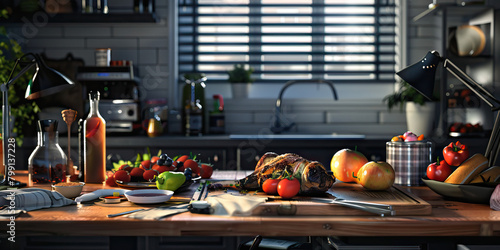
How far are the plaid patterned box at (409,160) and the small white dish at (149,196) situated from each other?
2.67 feet

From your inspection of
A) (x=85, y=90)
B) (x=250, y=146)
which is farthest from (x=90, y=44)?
(x=250, y=146)

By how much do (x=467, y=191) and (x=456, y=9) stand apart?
271 cm

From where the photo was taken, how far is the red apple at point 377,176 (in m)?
1.51

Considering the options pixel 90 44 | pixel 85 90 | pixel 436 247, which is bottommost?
pixel 436 247

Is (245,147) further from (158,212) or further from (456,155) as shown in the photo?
(158,212)

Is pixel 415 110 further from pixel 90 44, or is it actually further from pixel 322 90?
pixel 90 44

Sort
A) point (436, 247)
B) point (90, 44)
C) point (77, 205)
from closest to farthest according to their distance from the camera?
point (436, 247) < point (77, 205) < point (90, 44)

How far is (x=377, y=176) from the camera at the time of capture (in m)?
1.52

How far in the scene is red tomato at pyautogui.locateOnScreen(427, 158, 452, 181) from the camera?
1.56m

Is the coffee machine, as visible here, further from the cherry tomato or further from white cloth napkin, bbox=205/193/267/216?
white cloth napkin, bbox=205/193/267/216

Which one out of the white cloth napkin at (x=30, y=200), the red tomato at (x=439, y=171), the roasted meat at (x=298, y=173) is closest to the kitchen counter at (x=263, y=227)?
the white cloth napkin at (x=30, y=200)

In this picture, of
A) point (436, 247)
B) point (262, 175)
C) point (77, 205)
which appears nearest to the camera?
point (436, 247)

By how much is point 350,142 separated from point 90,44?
7.44 feet

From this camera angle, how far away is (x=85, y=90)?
380 centimetres
